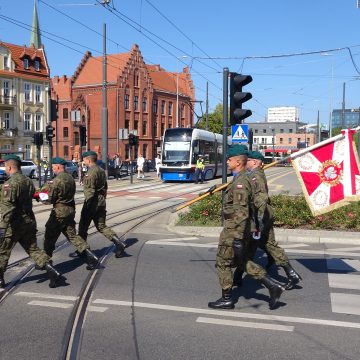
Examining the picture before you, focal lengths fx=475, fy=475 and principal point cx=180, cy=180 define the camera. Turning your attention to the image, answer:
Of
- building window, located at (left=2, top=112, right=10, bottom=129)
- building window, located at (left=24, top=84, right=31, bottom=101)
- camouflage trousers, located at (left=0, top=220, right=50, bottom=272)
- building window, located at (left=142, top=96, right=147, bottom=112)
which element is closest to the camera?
camouflage trousers, located at (left=0, top=220, right=50, bottom=272)

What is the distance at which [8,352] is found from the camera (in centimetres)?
409

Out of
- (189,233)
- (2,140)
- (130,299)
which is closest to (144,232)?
(189,233)

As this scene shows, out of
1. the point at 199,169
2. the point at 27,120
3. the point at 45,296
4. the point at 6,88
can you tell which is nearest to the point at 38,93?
the point at 27,120

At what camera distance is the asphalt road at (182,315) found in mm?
4180

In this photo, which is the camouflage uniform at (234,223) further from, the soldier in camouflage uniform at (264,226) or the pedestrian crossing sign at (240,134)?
the pedestrian crossing sign at (240,134)

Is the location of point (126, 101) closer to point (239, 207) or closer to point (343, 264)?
point (343, 264)

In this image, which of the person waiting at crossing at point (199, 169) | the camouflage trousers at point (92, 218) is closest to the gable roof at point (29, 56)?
the person waiting at crossing at point (199, 169)

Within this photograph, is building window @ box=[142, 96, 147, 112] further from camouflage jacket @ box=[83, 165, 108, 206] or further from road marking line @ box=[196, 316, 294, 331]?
road marking line @ box=[196, 316, 294, 331]

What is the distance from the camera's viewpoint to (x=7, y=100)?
4906 cm

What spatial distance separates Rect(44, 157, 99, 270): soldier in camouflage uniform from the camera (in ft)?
22.1

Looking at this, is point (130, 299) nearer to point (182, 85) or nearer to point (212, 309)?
point (212, 309)

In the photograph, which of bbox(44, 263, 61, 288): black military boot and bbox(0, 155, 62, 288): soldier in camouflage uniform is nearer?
bbox(0, 155, 62, 288): soldier in camouflage uniform

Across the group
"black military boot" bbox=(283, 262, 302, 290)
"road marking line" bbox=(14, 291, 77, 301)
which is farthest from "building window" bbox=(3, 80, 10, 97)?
"black military boot" bbox=(283, 262, 302, 290)

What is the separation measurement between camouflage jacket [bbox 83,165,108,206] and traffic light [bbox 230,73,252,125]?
11.7 ft
